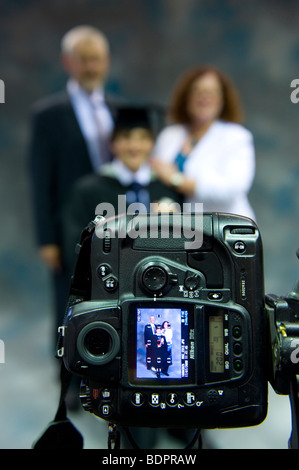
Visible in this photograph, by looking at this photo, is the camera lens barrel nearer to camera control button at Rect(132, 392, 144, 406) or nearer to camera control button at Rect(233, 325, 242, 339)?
camera control button at Rect(132, 392, 144, 406)

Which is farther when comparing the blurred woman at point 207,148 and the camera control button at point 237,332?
the blurred woman at point 207,148

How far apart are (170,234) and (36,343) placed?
2043 mm

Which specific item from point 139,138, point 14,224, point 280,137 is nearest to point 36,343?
point 14,224

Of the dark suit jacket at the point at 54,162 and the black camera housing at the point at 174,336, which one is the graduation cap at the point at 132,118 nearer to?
the dark suit jacket at the point at 54,162

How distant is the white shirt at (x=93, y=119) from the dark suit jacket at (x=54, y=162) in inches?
0.8

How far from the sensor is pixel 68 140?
2.20 meters

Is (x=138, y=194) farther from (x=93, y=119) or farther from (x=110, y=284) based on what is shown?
(x=110, y=284)

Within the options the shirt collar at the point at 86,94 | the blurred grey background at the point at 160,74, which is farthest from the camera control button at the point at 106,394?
the blurred grey background at the point at 160,74

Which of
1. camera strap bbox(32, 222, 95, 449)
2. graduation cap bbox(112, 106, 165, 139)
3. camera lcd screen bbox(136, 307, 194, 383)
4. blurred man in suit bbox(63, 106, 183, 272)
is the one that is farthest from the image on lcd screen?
graduation cap bbox(112, 106, 165, 139)

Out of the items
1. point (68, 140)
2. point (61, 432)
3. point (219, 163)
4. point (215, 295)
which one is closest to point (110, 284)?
point (215, 295)

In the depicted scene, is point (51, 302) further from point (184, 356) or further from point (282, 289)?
point (184, 356)

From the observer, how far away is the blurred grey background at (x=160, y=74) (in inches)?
123

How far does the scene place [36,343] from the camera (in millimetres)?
2822

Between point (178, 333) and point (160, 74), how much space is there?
2569 millimetres
